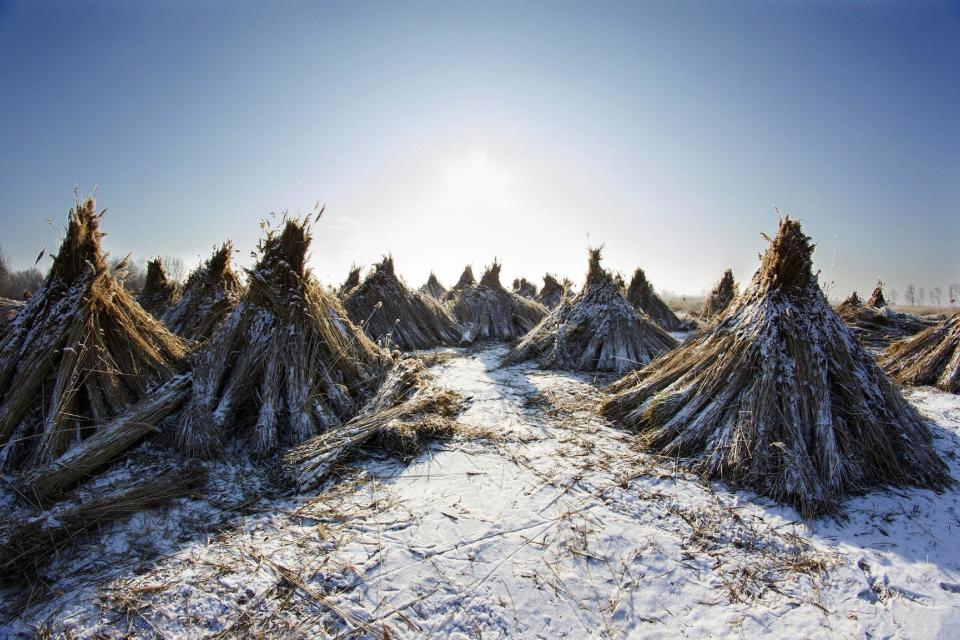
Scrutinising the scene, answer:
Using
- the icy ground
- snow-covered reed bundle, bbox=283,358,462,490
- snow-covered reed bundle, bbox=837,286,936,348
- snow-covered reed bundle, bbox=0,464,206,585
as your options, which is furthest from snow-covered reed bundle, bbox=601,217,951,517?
snow-covered reed bundle, bbox=837,286,936,348

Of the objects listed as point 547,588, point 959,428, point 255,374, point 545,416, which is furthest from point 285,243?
point 959,428

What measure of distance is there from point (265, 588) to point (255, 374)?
267cm

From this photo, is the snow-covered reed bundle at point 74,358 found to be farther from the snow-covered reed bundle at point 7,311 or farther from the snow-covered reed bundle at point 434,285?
the snow-covered reed bundle at point 434,285

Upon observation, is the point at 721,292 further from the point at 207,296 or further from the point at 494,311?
the point at 207,296

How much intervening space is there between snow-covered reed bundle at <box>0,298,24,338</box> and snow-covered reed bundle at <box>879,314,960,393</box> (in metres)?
12.4

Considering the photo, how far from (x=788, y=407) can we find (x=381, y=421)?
3.87 metres

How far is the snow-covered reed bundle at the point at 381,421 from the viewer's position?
3.55 m

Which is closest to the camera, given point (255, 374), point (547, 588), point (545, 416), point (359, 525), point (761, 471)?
point (547, 588)

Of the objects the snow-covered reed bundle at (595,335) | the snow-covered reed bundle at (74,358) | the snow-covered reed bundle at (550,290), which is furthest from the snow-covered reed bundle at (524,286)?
the snow-covered reed bundle at (74,358)

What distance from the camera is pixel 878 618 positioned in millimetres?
2162

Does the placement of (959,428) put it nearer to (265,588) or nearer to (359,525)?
(359,525)

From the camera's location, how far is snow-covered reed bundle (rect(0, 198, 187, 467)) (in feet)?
11.3

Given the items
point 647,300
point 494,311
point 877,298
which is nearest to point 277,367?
point 494,311

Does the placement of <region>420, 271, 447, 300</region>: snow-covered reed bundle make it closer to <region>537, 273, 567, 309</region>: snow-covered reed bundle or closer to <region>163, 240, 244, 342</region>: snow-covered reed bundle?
<region>537, 273, 567, 309</region>: snow-covered reed bundle
